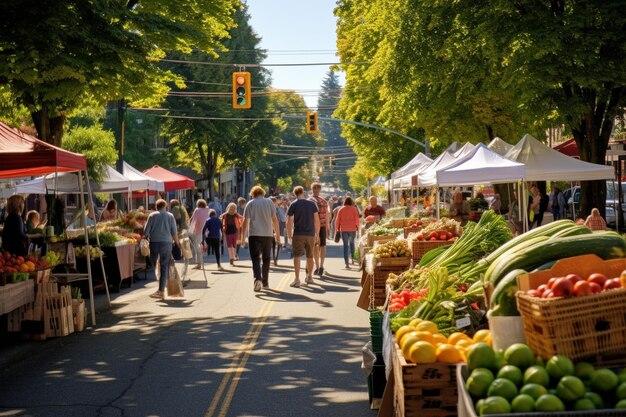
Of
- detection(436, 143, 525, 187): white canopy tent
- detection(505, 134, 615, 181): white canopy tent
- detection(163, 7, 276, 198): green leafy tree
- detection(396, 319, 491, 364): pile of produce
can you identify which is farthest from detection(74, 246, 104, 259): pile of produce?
detection(163, 7, 276, 198): green leafy tree

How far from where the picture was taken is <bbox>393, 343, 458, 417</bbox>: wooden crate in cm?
582

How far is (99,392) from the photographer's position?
9.36 metres

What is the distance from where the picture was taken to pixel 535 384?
14.7 feet

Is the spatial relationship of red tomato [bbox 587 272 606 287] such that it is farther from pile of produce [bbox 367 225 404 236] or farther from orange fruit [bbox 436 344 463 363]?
pile of produce [bbox 367 225 404 236]

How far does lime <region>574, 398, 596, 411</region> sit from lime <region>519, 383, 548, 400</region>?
157 millimetres

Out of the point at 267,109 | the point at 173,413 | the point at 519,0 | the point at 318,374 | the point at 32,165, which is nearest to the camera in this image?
the point at 173,413

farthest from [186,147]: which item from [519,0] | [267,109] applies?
[519,0]

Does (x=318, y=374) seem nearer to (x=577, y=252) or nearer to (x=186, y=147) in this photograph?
(x=577, y=252)

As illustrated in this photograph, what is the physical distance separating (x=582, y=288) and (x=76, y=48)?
12577 millimetres

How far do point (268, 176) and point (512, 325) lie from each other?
117 meters

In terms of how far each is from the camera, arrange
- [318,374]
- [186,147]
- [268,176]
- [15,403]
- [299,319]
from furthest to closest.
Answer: [268,176] → [186,147] → [299,319] → [318,374] → [15,403]

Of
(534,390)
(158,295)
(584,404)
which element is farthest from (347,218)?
(584,404)

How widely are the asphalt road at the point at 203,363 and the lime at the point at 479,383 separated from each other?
3.61 m

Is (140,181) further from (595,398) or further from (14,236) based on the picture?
(595,398)
